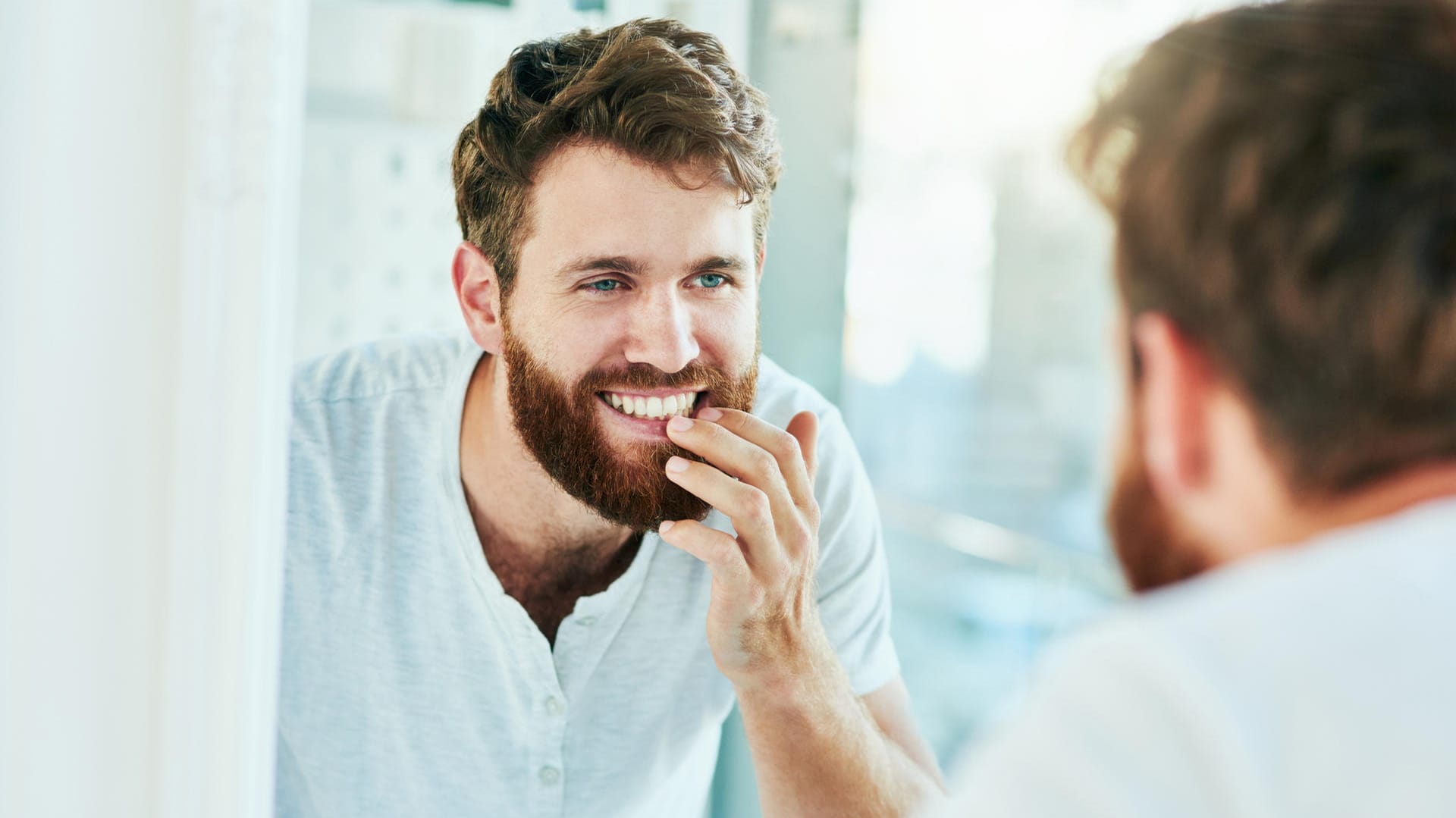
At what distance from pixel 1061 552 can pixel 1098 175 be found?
0.42 metres

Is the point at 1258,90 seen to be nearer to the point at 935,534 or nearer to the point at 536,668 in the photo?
the point at 935,534

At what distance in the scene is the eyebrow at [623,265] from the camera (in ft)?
3.12

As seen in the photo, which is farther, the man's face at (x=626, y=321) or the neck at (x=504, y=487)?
the neck at (x=504, y=487)

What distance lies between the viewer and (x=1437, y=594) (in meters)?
0.40

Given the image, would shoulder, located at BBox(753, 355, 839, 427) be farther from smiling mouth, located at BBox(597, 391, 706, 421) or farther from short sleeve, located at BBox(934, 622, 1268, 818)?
short sleeve, located at BBox(934, 622, 1268, 818)

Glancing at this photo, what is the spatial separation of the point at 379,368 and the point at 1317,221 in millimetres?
783

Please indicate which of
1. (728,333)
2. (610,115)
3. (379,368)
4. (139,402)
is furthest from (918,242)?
(139,402)

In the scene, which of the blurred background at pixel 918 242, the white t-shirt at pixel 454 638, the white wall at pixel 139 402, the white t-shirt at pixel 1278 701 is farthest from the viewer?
the white t-shirt at pixel 454 638

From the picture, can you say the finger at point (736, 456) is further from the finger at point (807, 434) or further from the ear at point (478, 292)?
the ear at point (478, 292)

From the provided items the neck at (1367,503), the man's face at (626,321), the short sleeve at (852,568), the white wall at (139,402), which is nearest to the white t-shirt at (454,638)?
the short sleeve at (852,568)

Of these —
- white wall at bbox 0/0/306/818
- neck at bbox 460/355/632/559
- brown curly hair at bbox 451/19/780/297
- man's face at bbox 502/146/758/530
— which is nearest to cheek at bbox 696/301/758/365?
man's face at bbox 502/146/758/530

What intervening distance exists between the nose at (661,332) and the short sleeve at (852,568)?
21 cm

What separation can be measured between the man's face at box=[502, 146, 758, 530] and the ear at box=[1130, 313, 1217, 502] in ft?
1.56

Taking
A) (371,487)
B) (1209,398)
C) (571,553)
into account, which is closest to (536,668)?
(571,553)
